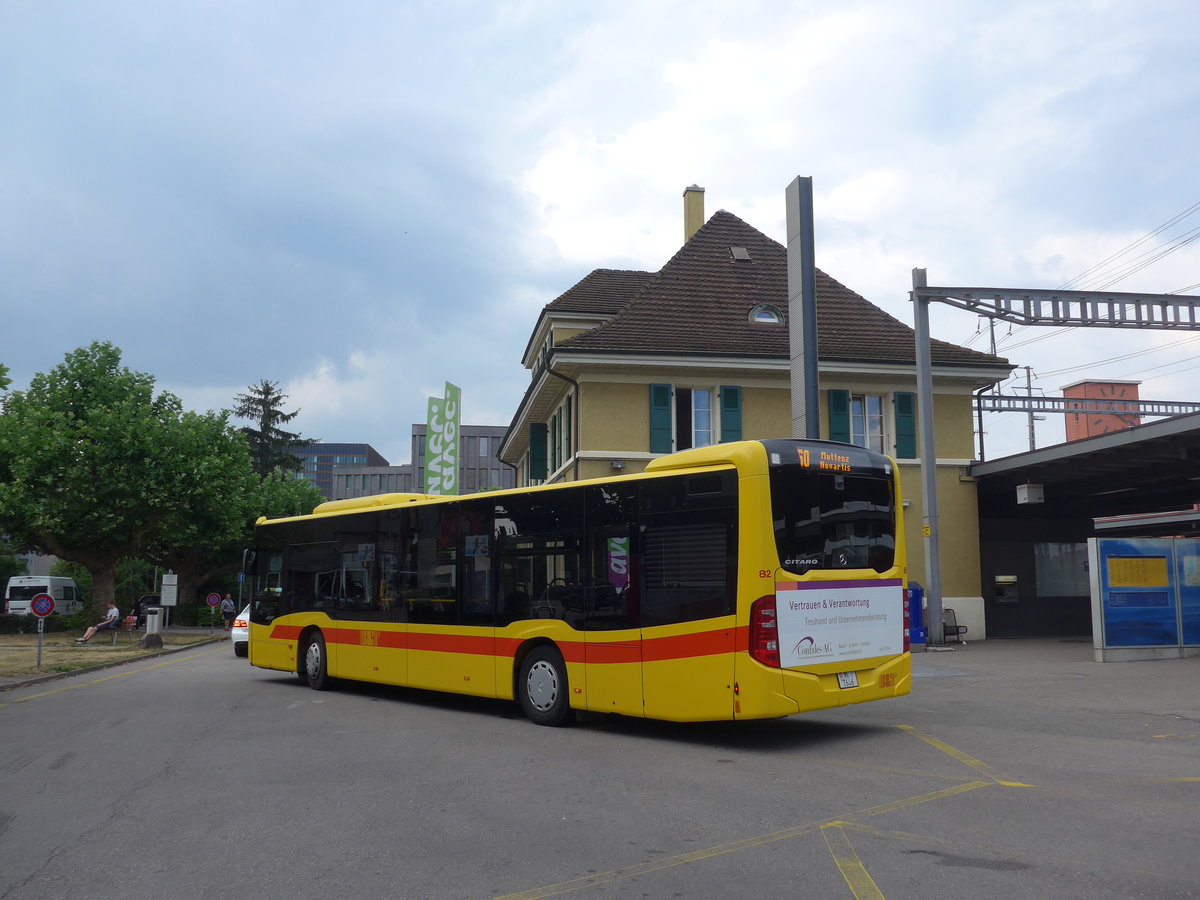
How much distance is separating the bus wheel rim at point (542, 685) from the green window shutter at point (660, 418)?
50.2ft

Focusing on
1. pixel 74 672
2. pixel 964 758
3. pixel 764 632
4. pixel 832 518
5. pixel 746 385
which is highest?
pixel 746 385

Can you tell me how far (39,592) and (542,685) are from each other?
51845 millimetres

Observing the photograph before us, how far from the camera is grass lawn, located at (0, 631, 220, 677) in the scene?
2252 centimetres

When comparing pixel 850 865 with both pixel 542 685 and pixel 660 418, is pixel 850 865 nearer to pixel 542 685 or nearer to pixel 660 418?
pixel 542 685

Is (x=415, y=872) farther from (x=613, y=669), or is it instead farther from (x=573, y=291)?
(x=573, y=291)

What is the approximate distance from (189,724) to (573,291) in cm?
2576

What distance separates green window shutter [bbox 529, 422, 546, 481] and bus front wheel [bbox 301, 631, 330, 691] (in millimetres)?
17242

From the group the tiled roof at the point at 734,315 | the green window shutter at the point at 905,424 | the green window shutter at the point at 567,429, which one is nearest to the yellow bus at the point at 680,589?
the tiled roof at the point at 734,315

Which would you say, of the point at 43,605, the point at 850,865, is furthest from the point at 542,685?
the point at 43,605

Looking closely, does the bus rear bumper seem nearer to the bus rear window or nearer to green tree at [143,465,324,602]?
the bus rear window

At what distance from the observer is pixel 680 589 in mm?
10086

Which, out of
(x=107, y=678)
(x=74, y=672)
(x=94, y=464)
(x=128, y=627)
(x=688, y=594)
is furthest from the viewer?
A: (x=128, y=627)

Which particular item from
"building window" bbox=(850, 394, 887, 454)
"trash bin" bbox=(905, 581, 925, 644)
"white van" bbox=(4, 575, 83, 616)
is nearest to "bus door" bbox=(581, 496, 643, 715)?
"trash bin" bbox=(905, 581, 925, 644)

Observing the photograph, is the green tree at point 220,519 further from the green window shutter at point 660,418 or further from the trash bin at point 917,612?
the trash bin at point 917,612
